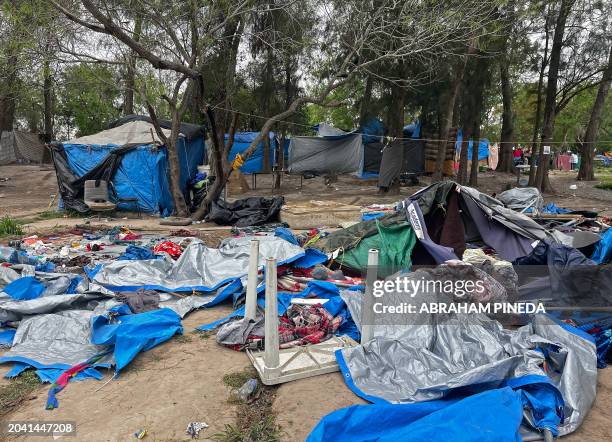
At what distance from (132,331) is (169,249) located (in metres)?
3.06

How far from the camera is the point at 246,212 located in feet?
32.2

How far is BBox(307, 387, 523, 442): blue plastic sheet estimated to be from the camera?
6.80ft

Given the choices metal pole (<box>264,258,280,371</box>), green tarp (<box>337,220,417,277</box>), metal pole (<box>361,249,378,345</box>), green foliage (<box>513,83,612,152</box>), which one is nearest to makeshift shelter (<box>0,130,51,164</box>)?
green tarp (<box>337,220,417,277</box>)

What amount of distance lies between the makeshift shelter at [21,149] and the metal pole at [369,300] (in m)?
25.4

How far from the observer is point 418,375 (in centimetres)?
292

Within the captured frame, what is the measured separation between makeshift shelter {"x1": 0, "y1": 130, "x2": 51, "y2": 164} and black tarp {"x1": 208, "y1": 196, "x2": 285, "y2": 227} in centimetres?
1885

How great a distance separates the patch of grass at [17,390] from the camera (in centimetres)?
277

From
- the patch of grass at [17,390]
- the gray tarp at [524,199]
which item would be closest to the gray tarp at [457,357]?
the patch of grass at [17,390]

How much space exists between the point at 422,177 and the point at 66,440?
18.2 meters

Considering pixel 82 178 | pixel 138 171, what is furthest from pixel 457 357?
pixel 82 178

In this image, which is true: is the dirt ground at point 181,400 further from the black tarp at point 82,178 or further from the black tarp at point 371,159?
the black tarp at point 371,159

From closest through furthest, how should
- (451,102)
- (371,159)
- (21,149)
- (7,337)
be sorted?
(7,337) < (451,102) < (371,159) < (21,149)

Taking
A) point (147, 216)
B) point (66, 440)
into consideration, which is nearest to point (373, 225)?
point (66, 440)

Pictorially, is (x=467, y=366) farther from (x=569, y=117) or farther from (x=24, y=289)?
Answer: (x=569, y=117)
